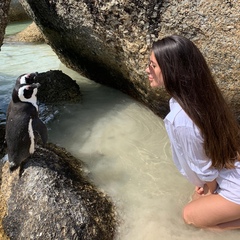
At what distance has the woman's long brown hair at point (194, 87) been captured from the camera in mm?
1578

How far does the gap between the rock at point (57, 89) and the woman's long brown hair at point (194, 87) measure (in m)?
1.87

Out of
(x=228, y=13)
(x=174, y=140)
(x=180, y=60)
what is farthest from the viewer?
(x=228, y=13)

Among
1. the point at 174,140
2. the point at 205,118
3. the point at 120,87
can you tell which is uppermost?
the point at 205,118

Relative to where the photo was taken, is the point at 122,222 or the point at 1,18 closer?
the point at 122,222

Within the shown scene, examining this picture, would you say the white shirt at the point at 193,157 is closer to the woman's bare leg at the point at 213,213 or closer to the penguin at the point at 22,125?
the woman's bare leg at the point at 213,213

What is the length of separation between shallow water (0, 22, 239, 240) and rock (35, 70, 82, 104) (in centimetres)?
12

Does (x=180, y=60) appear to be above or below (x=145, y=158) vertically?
above

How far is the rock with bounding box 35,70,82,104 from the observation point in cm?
337

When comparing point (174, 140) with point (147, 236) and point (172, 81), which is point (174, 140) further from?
point (147, 236)

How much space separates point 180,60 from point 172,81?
0.10m

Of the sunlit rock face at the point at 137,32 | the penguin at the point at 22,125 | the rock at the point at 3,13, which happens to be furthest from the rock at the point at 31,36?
the penguin at the point at 22,125

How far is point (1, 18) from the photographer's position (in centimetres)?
261

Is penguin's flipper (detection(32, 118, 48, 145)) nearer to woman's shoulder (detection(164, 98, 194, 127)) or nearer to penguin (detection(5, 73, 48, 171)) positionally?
penguin (detection(5, 73, 48, 171))

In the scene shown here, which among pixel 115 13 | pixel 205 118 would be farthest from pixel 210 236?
pixel 115 13
